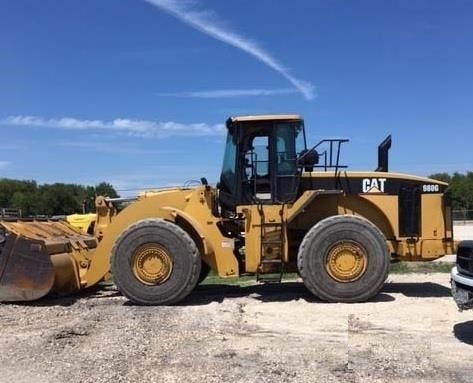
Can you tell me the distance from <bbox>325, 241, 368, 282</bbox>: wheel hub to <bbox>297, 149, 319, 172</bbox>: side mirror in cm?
143

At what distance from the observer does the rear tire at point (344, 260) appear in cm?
1070

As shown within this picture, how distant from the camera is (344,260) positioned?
35.4 ft

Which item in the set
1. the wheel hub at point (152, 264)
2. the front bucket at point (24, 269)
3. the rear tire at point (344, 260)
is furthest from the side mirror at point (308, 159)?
the front bucket at point (24, 269)

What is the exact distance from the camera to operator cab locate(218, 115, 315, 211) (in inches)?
446

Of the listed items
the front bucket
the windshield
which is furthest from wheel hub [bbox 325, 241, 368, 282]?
the front bucket

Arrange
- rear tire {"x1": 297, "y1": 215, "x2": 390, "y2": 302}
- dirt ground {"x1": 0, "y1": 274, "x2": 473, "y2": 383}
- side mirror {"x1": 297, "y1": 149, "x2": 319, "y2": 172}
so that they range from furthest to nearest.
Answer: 1. side mirror {"x1": 297, "y1": 149, "x2": 319, "y2": 172}
2. rear tire {"x1": 297, "y1": 215, "x2": 390, "y2": 302}
3. dirt ground {"x1": 0, "y1": 274, "x2": 473, "y2": 383}

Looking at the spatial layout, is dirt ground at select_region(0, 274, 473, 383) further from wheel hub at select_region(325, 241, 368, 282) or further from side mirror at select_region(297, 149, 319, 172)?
side mirror at select_region(297, 149, 319, 172)

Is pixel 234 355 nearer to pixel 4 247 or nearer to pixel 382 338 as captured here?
pixel 382 338

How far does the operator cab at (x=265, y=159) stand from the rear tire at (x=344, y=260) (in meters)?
0.92

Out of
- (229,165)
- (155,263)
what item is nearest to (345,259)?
(229,165)

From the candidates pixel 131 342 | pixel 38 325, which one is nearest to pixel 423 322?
pixel 131 342

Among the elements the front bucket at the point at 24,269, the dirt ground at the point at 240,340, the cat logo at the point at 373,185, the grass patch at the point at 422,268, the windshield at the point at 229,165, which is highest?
the windshield at the point at 229,165

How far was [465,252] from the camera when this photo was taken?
8.20 m

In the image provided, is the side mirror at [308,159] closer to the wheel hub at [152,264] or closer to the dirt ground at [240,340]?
the dirt ground at [240,340]
